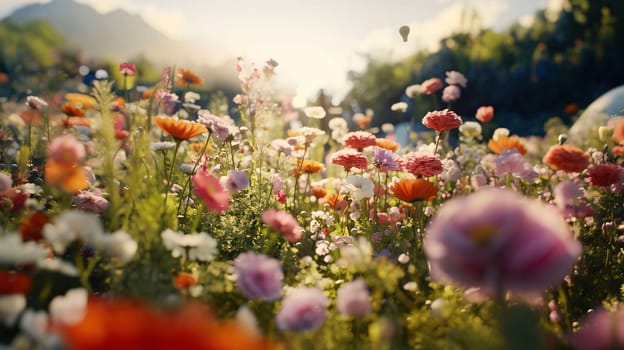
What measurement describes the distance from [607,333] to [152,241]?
4.29 ft

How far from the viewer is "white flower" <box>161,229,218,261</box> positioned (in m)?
1.50

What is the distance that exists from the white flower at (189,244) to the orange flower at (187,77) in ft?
7.47

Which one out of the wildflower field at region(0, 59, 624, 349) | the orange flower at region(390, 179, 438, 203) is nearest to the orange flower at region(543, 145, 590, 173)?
the wildflower field at region(0, 59, 624, 349)

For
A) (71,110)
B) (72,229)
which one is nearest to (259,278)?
(72,229)

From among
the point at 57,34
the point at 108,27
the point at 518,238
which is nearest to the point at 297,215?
the point at 518,238

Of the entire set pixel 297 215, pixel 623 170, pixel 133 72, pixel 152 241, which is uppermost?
pixel 623 170

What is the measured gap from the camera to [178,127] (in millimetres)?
2008

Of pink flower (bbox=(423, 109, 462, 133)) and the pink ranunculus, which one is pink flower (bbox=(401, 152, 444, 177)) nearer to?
pink flower (bbox=(423, 109, 462, 133))

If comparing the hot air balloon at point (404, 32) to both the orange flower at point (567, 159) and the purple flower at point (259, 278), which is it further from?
the purple flower at point (259, 278)

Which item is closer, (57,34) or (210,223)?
(210,223)

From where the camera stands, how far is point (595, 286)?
231 centimetres

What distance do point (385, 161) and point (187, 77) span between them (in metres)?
1.75

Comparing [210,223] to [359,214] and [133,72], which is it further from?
[133,72]

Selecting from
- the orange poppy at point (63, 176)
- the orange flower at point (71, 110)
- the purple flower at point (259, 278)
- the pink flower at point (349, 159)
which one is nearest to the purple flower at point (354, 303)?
the purple flower at point (259, 278)
